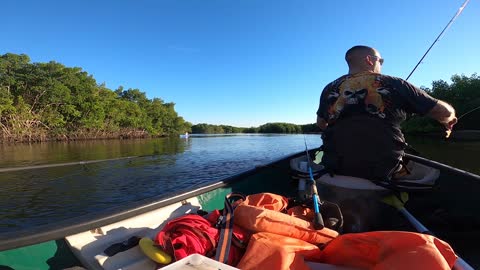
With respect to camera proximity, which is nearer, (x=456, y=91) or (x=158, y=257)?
(x=158, y=257)

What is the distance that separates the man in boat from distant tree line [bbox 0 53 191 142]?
49.1m

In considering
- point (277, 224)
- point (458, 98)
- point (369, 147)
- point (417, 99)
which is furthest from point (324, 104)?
point (458, 98)

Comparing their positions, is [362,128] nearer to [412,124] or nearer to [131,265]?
[131,265]

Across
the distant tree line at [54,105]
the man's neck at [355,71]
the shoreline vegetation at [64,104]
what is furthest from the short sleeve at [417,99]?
the distant tree line at [54,105]

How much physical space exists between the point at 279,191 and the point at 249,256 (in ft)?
9.83

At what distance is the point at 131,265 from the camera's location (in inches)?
62.0

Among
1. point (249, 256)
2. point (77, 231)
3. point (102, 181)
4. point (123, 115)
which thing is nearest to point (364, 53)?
point (249, 256)

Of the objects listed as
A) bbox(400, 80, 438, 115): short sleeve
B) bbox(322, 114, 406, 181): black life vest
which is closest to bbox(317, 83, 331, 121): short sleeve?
bbox(322, 114, 406, 181): black life vest

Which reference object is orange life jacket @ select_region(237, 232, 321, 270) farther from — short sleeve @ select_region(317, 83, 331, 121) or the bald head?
the bald head

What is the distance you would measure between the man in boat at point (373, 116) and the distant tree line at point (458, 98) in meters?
46.0

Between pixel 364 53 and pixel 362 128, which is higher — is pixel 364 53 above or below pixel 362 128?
above

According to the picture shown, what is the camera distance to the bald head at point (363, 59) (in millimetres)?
2471

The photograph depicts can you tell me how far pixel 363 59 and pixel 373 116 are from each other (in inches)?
21.5

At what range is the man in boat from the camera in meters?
2.23
